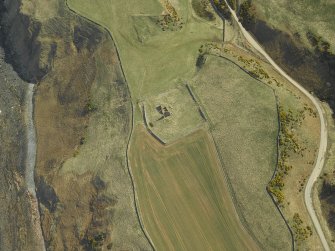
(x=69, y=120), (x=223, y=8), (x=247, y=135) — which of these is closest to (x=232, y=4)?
(x=223, y=8)

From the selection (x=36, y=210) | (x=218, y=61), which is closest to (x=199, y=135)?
(x=218, y=61)

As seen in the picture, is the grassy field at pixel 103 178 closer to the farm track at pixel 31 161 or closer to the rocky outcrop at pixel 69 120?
the rocky outcrop at pixel 69 120

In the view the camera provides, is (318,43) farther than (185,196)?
Yes

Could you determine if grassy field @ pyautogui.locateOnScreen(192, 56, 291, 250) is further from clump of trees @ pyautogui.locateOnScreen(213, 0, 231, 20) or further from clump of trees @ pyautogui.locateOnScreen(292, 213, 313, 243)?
clump of trees @ pyautogui.locateOnScreen(213, 0, 231, 20)

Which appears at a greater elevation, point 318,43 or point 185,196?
point 318,43

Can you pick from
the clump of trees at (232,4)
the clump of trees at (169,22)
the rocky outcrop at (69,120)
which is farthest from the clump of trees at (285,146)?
the clump of trees at (169,22)

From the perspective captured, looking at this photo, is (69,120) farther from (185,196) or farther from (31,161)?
(185,196)

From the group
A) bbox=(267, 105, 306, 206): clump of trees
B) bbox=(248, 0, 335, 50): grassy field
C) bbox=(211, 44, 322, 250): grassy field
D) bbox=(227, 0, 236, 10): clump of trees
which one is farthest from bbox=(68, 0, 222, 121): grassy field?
bbox=(267, 105, 306, 206): clump of trees
